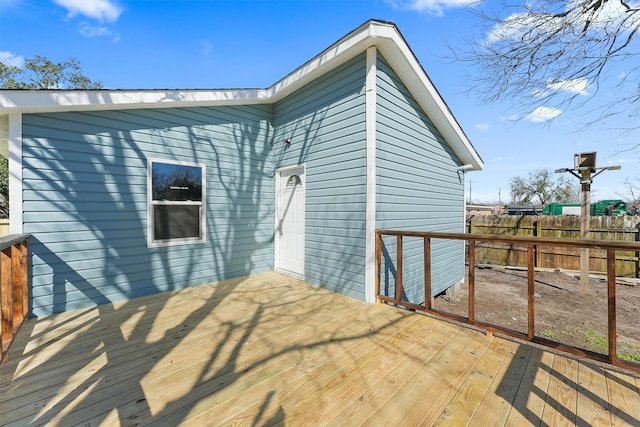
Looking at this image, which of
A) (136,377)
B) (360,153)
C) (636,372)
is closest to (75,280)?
(136,377)

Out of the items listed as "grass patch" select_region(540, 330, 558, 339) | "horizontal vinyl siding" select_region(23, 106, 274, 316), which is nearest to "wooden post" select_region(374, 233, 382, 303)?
"horizontal vinyl siding" select_region(23, 106, 274, 316)

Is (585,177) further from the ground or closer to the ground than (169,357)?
further from the ground

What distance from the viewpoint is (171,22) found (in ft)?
18.7

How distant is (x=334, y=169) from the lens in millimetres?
3984

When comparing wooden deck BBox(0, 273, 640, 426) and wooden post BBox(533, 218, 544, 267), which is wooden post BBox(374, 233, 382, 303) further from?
wooden post BBox(533, 218, 544, 267)

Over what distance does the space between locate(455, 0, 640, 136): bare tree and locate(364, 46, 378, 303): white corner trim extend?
1.27 metres

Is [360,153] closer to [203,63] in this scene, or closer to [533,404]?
[533,404]

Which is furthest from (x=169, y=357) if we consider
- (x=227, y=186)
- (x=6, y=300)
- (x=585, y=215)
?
(x=585, y=215)

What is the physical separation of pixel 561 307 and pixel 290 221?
5919 mm

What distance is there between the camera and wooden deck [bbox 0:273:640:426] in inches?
60.9

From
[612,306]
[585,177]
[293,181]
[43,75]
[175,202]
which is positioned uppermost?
[43,75]

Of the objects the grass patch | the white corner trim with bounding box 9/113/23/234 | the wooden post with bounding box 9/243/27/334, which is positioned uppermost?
the white corner trim with bounding box 9/113/23/234

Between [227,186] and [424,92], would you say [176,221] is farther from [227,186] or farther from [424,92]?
[424,92]

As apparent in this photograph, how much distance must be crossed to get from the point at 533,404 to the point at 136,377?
2.64 m
